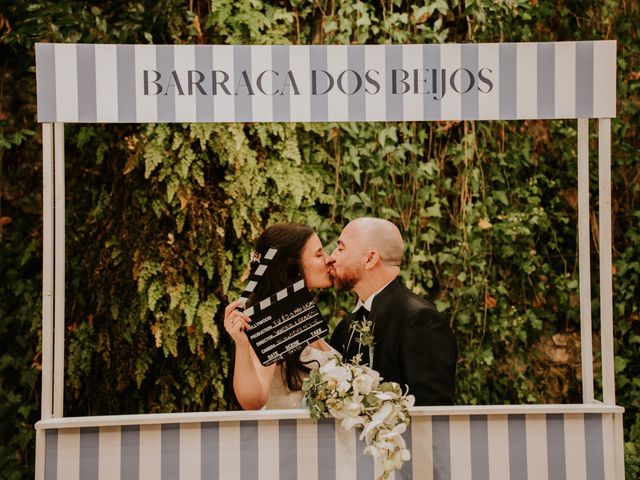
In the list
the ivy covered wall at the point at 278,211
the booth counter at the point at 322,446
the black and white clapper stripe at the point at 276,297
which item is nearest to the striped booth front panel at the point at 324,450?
the booth counter at the point at 322,446

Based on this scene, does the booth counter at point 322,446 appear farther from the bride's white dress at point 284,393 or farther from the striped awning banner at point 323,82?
the striped awning banner at point 323,82

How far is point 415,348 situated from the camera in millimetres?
3014

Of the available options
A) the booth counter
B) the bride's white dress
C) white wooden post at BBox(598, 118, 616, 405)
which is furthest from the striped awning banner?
the booth counter

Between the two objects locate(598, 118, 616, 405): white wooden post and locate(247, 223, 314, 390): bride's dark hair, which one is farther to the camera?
locate(247, 223, 314, 390): bride's dark hair

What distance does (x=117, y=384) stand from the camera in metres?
4.36

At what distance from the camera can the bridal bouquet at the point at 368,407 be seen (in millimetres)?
2529

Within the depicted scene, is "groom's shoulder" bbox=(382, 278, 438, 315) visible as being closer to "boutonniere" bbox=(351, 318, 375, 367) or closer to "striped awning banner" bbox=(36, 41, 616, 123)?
"boutonniere" bbox=(351, 318, 375, 367)

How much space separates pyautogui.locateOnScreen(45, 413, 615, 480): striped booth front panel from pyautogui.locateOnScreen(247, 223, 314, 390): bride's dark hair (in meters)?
0.42

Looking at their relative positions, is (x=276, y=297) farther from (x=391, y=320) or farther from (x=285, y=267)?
(x=391, y=320)

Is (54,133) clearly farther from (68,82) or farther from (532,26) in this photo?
(532,26)

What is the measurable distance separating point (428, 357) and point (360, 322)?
442 mm

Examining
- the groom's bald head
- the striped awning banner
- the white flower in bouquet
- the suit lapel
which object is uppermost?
the striped awning banner

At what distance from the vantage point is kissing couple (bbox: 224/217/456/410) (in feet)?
9.68

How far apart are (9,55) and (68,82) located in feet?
8.26
